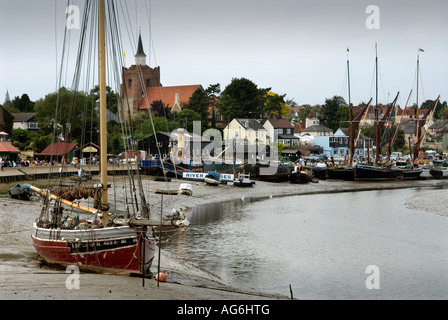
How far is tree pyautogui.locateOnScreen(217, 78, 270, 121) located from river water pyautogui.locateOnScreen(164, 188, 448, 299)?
75828 millimetres

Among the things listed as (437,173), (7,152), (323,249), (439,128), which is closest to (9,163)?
(7,152)

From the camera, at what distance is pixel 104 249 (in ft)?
82.3

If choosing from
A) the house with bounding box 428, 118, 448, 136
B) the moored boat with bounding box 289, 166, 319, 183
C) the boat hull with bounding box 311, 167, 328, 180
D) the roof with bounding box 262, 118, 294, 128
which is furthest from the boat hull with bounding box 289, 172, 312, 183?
the house with bounding box 428, 118, 448, 136

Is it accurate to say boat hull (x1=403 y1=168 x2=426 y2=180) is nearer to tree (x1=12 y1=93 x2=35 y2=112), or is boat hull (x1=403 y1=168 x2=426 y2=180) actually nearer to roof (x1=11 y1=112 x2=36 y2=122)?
roof (x1=11 y1=112 x2=36 y2=122)

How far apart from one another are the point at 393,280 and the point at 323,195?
1754 inches

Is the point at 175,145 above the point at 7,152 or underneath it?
above

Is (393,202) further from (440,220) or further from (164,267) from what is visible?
(164,267)

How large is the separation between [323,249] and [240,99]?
335 feet

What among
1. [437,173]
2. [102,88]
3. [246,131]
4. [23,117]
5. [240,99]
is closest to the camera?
[102,88]

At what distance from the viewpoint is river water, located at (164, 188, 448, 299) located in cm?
2702

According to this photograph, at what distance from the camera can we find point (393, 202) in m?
63.8

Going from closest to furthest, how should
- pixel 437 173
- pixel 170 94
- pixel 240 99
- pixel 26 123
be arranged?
1. pixel 437 173
2. pixel 26 123
3. pixel 240 99
4. pixel 170 94

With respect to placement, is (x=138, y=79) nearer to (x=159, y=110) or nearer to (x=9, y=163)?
(x=159, y=110)

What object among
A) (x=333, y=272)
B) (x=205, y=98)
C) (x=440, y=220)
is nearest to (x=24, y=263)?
(x=333, y=272)
